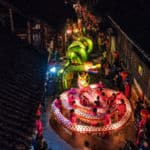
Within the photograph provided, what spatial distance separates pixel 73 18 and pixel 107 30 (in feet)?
12.3

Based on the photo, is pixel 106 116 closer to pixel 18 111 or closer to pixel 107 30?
pixel 18 111

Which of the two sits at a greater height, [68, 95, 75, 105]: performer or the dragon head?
the dragon head

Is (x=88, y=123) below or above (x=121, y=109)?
below

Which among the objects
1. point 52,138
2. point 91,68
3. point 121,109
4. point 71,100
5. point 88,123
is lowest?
point 52,138

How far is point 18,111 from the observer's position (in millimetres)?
10820

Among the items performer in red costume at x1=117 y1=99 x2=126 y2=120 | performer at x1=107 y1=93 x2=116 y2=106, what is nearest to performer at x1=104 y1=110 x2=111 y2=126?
performer in red costume at x1=117 y1=99 x2=126 y2=120

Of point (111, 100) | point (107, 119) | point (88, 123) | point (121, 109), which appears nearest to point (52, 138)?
point (88, 123)

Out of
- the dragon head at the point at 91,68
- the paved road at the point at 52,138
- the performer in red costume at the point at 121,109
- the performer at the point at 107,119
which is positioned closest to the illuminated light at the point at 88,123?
the performer in red costume at the point at 121,109

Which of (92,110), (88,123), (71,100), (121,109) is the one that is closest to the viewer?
(88,123)

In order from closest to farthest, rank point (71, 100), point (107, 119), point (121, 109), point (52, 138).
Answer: point (107, 119), point (52, 138), point (121, 109), point (71, 100)

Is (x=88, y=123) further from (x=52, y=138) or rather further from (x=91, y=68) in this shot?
(x=91, y=68)

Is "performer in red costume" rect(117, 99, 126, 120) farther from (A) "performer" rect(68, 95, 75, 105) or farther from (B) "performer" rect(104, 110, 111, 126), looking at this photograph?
(A) "performer" rect(68, 95, 75, 105)

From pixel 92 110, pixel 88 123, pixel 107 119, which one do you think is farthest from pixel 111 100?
pixel 88 123

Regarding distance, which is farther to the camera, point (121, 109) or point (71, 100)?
point (71, 100)
